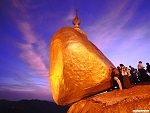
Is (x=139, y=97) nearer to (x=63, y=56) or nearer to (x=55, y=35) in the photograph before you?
(x=63, y=56)

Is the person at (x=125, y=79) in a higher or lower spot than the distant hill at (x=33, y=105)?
higher

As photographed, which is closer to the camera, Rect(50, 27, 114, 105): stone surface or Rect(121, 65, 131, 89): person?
Rect(50, 27, 114, 105): stone surface

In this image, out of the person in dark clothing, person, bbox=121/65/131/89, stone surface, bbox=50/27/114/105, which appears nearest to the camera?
stone surface, bbox=50/27/114/105

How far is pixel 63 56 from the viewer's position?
8.77 meters

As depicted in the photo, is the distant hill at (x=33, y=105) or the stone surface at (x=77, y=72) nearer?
the stone surface at (x=77, y=72)

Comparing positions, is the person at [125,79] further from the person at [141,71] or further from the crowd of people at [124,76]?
the person at [141,71]

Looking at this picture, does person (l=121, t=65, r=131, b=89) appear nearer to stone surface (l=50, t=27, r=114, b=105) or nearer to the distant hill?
stone surface (l=50, t=27, r=114, b=105)

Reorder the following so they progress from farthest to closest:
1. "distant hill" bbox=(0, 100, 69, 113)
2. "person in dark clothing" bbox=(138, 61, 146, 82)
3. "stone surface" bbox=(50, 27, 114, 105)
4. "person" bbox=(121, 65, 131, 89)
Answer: "distant hill" bbox=(0, 100, 69, 113) < "person in dark clothing" bbox=(138, 61, 146, 82) < "person" bbox=(121, 65, 131, 89) < "stone surface" bbox=(50, 27, 114, 105)

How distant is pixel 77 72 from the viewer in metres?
8.69

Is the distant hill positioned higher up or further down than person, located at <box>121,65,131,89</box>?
further down

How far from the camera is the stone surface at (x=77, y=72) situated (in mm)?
8625

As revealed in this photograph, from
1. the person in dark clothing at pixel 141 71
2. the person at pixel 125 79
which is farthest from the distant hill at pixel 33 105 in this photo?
the person at pixel 125 79

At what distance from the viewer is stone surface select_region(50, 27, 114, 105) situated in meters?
8.62

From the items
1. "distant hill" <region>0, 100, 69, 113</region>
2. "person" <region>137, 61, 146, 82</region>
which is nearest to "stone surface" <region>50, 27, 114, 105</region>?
"person" <region>137, 61, 146, 82</region>
